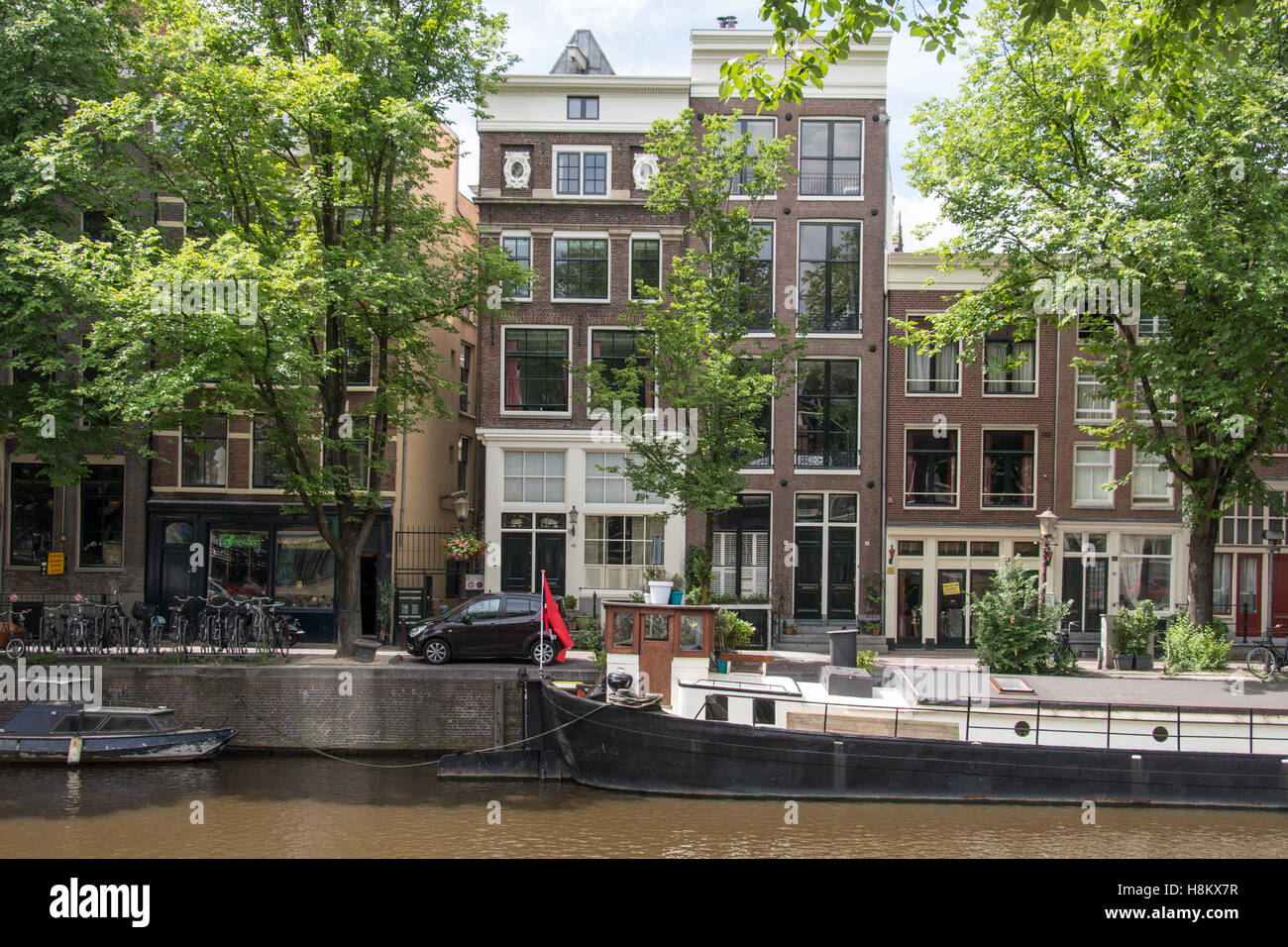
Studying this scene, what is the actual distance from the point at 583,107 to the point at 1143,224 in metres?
16.9

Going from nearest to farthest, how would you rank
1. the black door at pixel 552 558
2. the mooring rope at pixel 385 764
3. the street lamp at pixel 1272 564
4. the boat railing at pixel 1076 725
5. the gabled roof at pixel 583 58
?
the boat railing at pixel 1076 725 → the mooring rope at pixel 385 764 → the black door at pixel 552 558 → the street lamp at pixel 1272 564 → the gabled roof at pixel 583 58

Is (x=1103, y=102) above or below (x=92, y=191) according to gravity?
below

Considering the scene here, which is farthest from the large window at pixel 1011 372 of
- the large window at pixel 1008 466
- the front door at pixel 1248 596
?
the front door at pixel 1248 596

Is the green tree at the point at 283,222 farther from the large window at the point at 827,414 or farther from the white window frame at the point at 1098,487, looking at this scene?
the white window frame at the point at 1098,487

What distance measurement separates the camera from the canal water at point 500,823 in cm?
1501

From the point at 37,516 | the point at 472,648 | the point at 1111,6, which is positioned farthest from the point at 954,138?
the point at 37,516

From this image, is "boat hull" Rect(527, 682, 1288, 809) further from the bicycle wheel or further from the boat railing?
the bicycle wheel

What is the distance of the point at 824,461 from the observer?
30266 millimetres

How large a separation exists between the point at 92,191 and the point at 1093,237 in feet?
72.9

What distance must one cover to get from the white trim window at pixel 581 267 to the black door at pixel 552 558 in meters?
7.23

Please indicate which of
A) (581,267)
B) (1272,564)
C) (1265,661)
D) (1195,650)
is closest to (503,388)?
(581,267)

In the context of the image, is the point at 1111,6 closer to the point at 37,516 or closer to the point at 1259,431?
the point at 1259,431

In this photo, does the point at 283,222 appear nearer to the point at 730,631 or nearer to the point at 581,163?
the point at 581,163

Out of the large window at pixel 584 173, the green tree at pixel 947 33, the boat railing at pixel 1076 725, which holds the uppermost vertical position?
the large window at pixel 584 173
